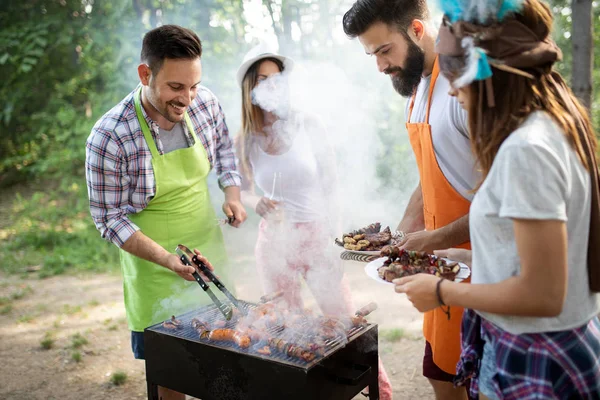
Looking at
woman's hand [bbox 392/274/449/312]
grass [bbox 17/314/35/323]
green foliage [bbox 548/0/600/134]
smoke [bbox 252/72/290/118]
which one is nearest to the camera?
woman's hand [bbox 392/274/449/312]

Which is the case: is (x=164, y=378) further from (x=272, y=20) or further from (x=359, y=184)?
(x=272, y=20)

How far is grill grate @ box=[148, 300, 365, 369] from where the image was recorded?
213cm

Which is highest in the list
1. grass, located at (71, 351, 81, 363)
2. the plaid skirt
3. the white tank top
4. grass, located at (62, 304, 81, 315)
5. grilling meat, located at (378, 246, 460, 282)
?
the white tank top

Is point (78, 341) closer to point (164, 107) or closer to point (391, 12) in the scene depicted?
point (164, 107)

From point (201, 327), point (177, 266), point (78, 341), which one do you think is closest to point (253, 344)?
point (201, 327)

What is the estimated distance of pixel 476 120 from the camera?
1.57 meters

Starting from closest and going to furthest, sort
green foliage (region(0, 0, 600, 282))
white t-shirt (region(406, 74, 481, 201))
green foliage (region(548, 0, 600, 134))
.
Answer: white t-shirt (region(406, 74, 481, 201)) < green foliage (region(548, 0, 600, 134)) < green foliage (region(0, 0, 600, 282))

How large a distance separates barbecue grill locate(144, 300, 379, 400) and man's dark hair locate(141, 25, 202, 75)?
146cm

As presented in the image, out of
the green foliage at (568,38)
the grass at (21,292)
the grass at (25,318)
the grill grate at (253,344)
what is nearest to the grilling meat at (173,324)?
the grill grate at (253,344)

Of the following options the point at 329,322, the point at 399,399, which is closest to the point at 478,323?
the point at 329,322

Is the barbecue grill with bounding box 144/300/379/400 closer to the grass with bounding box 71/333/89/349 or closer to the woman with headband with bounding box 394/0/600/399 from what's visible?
the woman with headband with bounding box 394/0/600/399

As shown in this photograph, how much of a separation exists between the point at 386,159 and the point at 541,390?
6.05 metres

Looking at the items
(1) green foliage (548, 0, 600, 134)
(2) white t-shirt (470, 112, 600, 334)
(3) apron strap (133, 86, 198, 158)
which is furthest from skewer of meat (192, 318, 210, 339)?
(1) green foliage (548, 0, 600, 134)

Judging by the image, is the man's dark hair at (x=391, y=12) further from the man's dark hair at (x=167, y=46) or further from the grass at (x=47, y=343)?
the grass at (x=47, y=343)
